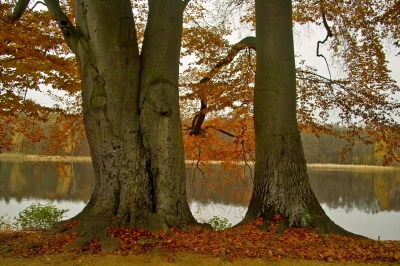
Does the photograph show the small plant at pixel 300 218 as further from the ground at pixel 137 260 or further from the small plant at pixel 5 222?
the small plant at pixel 5 222

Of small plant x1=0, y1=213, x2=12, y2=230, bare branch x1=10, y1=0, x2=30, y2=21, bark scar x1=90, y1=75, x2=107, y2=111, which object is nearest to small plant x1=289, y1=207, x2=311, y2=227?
bark scar x1=90, y1=75, x2=107, y2=111

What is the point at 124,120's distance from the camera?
4.89 metres

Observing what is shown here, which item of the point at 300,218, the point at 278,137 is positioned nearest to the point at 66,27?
the point at 278,137

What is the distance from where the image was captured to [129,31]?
16.3ft

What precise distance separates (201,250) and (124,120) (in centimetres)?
207

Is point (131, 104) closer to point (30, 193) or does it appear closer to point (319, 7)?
point (319, 7)

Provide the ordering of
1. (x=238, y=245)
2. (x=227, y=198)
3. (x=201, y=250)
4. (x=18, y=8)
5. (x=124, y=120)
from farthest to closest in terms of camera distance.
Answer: (x=227, y=198) < (x=18, y=8) < (x=124, y=120) < (x=238, y=245) < (x=201, y=250)

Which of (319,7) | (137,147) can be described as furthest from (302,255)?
(319,7)

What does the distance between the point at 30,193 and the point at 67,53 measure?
11.5 m

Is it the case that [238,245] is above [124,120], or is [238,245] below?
below

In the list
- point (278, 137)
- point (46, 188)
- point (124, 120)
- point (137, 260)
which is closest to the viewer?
point (137, 260)

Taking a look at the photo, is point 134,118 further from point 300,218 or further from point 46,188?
point 46,188

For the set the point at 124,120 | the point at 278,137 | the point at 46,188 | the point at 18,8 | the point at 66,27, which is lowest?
the point at 46,188

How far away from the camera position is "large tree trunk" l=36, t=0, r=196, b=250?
4770 millimetres
